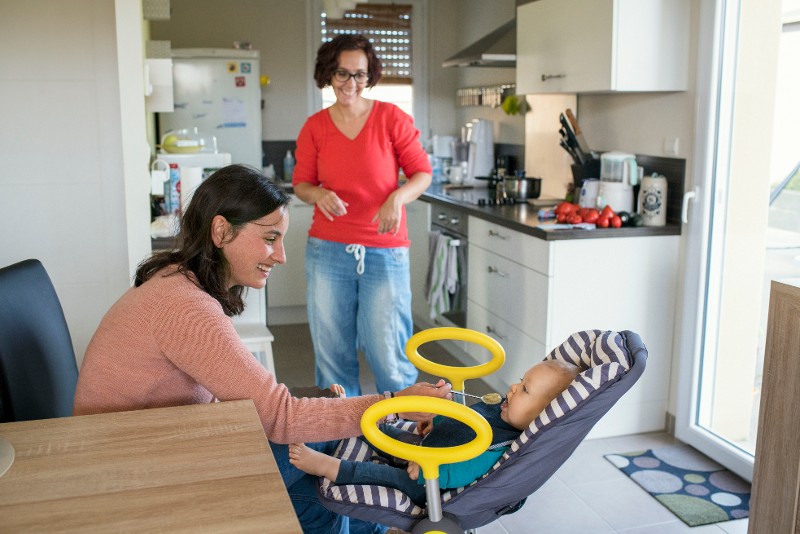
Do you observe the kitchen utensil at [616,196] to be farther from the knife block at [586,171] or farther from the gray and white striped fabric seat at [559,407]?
the gray and white striped fabric seat at [559,407]

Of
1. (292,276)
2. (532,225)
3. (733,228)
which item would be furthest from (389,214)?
(292,276)

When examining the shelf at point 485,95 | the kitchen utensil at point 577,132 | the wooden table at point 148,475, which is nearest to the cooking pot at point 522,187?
the kitchen utensil at point 577,132

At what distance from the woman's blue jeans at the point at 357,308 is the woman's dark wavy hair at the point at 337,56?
0.61m

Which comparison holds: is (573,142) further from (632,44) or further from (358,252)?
(358,252)

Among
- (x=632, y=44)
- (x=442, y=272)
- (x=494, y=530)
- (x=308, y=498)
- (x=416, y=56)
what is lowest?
(x=494, y=530)

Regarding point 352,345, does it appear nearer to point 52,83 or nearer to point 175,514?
point 52,83

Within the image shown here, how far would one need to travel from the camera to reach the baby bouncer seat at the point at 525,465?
163cm

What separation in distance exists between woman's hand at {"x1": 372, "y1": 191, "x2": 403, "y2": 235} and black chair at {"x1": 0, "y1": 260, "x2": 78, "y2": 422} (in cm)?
120

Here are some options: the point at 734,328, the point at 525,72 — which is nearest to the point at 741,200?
the point at 734,328

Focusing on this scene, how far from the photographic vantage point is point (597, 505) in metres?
2.82

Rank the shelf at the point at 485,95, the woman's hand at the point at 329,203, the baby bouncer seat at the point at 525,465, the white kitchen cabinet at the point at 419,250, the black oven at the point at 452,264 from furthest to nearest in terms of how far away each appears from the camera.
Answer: the shelf at the point at 485,95, the white kitchen cabinet at the point at 419,250, the black oven at the point at 452,264, the woman's hand at the point at 329,203, the baby bouncer seat at the point at 525,465

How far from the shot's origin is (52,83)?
9.16 feet

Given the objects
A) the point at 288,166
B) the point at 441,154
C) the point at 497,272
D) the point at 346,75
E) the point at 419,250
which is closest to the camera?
the point at 346,75

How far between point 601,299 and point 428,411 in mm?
1909
